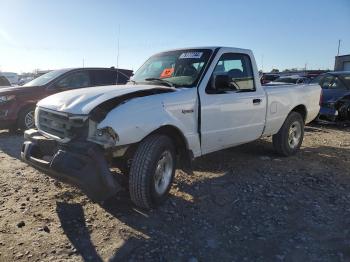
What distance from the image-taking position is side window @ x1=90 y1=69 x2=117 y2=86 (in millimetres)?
10219

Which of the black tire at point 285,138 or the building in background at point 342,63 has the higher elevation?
the building in background at point 342,63

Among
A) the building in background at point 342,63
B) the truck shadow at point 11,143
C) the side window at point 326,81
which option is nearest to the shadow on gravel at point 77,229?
the truck shadow at point 11,143

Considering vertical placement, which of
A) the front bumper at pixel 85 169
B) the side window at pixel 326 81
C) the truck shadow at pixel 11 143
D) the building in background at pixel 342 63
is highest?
the building in background at pixel 342 63

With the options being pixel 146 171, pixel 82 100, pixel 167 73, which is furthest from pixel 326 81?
pixel 82 100

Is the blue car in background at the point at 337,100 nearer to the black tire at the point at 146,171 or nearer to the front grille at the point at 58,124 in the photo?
the black tire at the point at 146,171

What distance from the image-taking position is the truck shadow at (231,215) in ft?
12.2

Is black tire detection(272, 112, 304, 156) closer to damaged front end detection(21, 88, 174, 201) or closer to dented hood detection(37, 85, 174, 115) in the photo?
dented hood detection(37, 85, 174, 115)

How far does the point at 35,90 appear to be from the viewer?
30.9ft

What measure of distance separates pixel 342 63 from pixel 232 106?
1429 inches

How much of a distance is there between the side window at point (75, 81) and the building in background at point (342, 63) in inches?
1269

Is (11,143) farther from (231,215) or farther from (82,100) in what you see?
(231,215)

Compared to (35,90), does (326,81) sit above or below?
above

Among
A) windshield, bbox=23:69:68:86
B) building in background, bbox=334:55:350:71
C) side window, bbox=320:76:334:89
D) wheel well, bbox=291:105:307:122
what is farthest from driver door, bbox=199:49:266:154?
building in background, bbox=334:55:350:71

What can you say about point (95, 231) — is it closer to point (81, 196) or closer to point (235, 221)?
point (81, 196)
